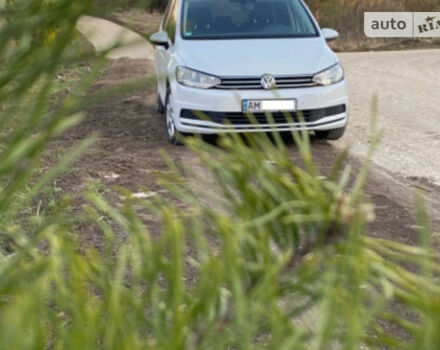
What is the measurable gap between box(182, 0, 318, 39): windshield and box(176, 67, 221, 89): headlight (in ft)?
2.03

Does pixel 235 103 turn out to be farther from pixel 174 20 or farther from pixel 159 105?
pixel 159 105

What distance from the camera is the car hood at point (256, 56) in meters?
8.82

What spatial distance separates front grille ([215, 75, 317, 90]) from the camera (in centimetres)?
874

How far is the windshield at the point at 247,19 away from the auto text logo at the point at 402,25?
11.6 m

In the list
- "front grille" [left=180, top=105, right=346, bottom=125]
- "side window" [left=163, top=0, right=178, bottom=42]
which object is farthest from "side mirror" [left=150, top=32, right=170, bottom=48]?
"front grille" [left=180, top=105, right=346, bottom=125]

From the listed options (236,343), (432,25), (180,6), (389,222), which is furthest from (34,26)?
(432,25)

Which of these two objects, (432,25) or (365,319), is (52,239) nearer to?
(365,319)

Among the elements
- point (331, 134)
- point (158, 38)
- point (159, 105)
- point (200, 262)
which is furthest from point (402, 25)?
point (200, 262)

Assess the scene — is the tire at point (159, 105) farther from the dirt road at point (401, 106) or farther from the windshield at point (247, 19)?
the dirt road at point (401, 106)

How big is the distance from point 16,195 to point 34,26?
0.16m

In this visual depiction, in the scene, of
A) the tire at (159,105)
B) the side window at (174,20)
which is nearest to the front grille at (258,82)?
the side window at (174,20)

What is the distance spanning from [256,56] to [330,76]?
2.49ft

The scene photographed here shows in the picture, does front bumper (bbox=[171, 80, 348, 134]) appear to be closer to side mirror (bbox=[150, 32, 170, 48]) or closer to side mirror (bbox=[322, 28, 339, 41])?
side mirror (bbox=[322, 28, 339, 41])

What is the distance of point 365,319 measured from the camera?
74 centimetres
